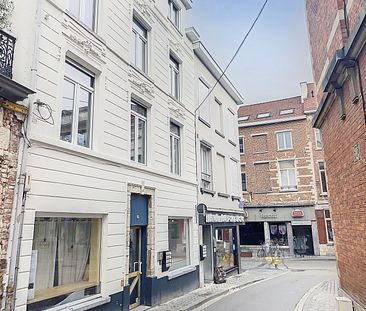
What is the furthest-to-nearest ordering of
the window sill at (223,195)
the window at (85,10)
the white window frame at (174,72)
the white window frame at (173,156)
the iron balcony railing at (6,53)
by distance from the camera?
the window sill at (223,195), the white window frame at (174,72), the white window frame at (173,156), the window at (85,10), the iron balcony railing at (6,53)

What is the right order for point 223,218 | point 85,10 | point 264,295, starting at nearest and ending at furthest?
1. point 85,10
2. point 264,295
3. point 223,218

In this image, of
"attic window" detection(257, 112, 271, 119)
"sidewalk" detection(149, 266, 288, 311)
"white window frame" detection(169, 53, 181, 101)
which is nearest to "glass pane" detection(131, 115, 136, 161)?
"white window frame" detection(169, 53, 181, 101)

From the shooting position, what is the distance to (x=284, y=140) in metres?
25.8

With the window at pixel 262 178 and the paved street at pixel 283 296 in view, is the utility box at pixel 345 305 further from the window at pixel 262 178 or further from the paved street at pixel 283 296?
the window at pixel 262 178

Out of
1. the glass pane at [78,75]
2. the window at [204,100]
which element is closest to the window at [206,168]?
the window at [204,100]

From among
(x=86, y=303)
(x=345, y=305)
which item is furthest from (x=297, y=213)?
(x=86, y=303)

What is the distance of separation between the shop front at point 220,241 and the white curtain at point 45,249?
20.3 ft

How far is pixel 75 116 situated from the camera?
21.6 feet

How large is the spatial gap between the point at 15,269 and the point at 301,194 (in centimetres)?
2255

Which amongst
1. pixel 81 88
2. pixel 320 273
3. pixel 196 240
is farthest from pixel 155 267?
pixel 320 273

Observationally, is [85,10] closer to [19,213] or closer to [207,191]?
[19,213]

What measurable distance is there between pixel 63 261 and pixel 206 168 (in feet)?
26.4

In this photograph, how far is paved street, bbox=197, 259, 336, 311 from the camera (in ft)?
27.5

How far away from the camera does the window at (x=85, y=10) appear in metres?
7.01
